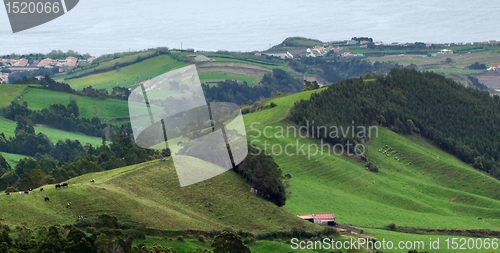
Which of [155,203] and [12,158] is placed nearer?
[155,203]

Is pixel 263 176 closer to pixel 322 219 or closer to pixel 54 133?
pixel 322 219

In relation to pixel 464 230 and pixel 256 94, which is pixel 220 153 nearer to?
pixel 464 230

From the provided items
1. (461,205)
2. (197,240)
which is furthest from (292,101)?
(197,240)

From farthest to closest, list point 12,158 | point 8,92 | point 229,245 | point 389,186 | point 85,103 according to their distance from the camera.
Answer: point 85,103 → point 8,92 → point 12,158 → point 389,186 → point 229,245

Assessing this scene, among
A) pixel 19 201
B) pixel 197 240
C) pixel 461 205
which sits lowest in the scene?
pixel 461 205

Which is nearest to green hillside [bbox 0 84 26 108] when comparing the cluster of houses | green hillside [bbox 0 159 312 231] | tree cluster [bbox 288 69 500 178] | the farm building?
tree cluster [bbox 288 69 500 178]

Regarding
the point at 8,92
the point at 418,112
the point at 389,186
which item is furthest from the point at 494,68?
the point at 8,92
